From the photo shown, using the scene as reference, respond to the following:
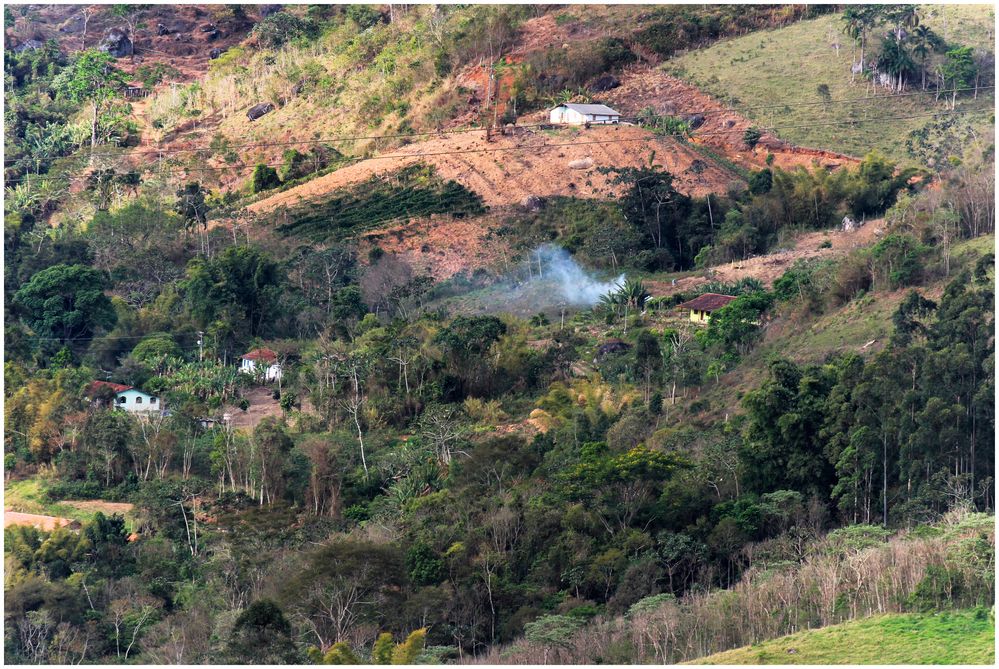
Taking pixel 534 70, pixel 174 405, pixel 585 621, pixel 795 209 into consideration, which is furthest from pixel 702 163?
pixel 585 621

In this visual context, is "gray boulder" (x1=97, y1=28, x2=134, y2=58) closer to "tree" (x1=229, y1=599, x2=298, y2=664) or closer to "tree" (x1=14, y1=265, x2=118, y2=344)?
"tree" (x1=14, y1=265, x2=118, y2=344)

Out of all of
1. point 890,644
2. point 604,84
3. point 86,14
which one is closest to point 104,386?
point 890,644

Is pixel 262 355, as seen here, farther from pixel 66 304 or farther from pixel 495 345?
pixel 495 345

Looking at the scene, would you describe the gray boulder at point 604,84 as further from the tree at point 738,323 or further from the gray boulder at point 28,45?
the gray boulder at point 28,45

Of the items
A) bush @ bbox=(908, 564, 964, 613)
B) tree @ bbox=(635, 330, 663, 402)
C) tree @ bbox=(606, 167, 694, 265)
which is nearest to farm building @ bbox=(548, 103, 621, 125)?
tree @ bbox=(606, 167, 694, 265)

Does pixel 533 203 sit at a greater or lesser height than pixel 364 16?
lesser
